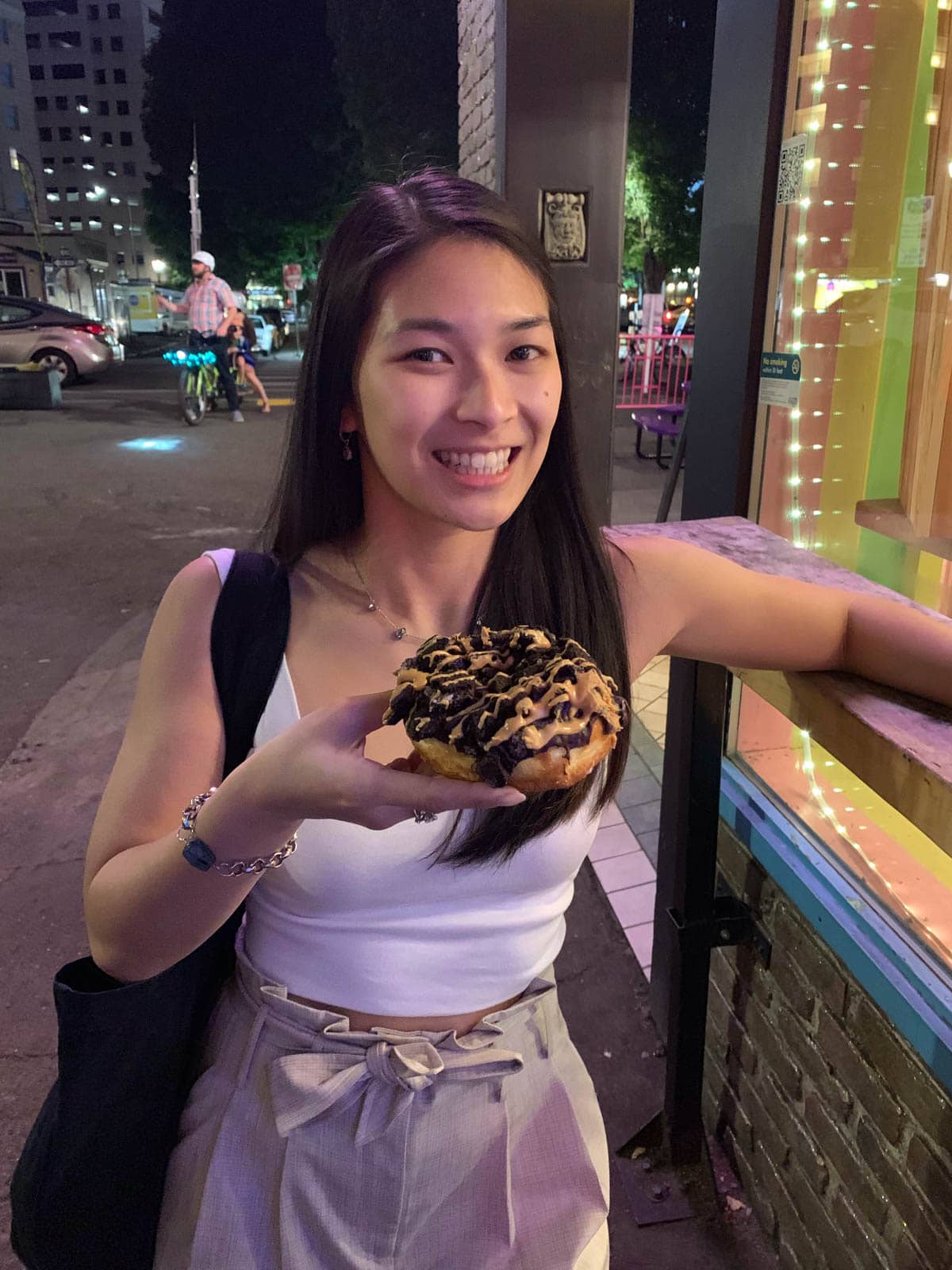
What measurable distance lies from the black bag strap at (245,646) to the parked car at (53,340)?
15.8 metres

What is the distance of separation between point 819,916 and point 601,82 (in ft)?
12.2

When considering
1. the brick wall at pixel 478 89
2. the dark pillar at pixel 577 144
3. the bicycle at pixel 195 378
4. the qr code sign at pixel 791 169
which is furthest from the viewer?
the bicycle at pixel 195 378

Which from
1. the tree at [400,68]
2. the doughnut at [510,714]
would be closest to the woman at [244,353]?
the tree at [400,68]

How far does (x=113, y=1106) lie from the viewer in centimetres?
127

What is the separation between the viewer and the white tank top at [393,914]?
133cm

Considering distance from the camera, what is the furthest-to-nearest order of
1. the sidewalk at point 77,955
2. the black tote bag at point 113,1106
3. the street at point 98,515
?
the street at point 98,515
the sidewalk at point 77,955
the black tote bag at point 113,1106

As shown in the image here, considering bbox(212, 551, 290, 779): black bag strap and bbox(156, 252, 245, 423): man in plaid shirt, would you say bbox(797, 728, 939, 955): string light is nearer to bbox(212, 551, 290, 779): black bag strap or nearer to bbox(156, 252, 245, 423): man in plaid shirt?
bbox(212, 551, 290, 779): black bag strap

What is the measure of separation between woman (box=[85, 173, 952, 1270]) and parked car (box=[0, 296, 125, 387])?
15793 mm

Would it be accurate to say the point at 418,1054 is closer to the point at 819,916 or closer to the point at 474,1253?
the point at 474,1253

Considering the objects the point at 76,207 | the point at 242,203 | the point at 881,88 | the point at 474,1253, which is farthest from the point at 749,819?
the point at 76,207

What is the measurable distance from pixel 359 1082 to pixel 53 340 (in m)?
17.8

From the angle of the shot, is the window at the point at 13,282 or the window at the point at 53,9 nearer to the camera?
the window at the point at 13,282

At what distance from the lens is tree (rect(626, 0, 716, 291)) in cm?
1612

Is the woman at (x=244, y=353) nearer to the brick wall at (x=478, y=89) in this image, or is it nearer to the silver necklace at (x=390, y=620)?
the brick wall at (x=478, y=89)
